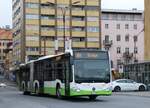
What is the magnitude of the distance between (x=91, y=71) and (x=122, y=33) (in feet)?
305

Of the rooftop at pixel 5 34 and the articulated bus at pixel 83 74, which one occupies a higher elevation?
the rooftop at pixel 5 34

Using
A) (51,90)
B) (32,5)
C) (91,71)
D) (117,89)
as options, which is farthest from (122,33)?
(91,71)

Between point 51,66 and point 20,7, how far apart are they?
84376 mm

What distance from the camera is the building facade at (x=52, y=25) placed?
109312 millimetres

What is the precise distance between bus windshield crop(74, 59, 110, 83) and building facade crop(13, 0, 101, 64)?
78389 millimetres

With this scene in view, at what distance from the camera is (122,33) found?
119 metres

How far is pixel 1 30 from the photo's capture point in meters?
190

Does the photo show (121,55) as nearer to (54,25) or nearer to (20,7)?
(54,25)

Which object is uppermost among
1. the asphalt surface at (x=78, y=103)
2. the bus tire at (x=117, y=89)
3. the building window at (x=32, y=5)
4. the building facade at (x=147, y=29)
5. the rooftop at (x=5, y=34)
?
the building window at (x=32, y=5)

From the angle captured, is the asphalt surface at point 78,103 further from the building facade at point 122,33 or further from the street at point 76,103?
the building facade at point 122,33

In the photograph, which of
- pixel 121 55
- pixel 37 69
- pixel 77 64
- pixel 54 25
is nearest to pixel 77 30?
pixel 54 25

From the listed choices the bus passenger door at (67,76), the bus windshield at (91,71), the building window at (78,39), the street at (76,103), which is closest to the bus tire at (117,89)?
the street at (76,103)

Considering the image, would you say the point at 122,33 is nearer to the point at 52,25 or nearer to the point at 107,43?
the point at 107,43

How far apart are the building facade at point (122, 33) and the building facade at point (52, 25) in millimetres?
3711
